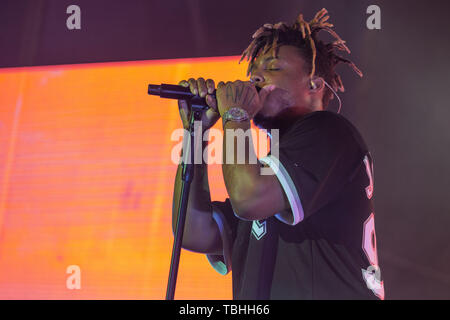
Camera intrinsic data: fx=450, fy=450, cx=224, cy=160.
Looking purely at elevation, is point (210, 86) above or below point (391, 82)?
below

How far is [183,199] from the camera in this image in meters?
1.14

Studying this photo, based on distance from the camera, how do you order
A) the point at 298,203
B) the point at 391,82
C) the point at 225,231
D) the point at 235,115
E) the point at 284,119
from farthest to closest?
the point at 391,82, the point at 225,231, the point at 284,119, the point at 235,115, the point at 298,203

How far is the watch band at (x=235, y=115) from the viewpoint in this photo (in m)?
1.19

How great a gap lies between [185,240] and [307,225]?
54 centimetres

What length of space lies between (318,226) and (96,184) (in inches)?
57.6

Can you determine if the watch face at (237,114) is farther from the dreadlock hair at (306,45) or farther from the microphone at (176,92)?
the dreadlock hair at (306,45)

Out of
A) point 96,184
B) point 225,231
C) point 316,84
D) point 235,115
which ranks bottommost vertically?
point 225,231

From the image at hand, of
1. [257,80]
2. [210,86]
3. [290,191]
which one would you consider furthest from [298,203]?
[257,80]

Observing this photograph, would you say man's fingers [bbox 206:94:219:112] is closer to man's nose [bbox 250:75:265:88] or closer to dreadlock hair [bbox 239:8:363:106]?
man's nose [bbox 250:75:265:88]

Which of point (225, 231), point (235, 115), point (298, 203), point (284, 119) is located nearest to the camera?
point (298, 203)

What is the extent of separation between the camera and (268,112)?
1436mm

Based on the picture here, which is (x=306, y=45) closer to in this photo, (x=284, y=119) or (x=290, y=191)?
(x=284, y=119)

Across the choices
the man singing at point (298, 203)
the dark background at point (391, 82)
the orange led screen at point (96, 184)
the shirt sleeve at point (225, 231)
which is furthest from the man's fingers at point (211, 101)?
the dark background at point (391, 82)
